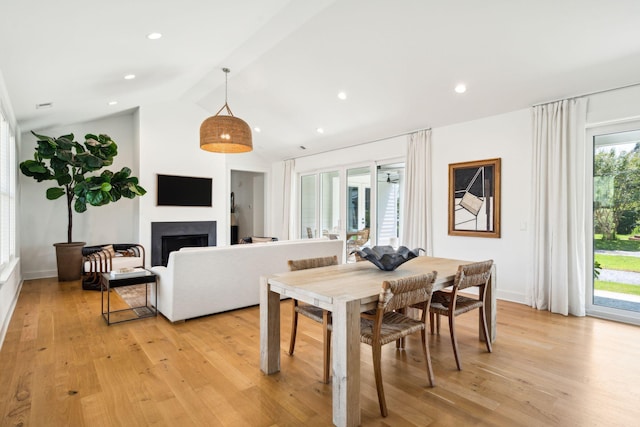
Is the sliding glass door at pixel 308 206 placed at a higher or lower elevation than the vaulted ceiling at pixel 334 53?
lower

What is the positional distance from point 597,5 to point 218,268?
4291 millimetres

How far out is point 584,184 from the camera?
4.01m

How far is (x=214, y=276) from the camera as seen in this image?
12.8ft

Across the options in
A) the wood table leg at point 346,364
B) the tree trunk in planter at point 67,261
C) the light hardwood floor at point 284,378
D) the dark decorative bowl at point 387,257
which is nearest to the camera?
the wood table leg at point 346,364

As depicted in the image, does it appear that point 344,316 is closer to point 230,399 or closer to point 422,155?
point 230,399

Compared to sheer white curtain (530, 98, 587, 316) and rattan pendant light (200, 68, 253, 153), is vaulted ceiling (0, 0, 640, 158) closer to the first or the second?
sheer white curtain (530, 98, 587, 316)

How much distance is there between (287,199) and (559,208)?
18.3ft

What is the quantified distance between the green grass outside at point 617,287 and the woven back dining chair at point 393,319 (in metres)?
2.98

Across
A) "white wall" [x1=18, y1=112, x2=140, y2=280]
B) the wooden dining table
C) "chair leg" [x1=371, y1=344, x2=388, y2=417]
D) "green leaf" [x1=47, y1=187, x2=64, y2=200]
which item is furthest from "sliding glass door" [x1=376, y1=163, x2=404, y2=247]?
"green leaf" [x1=47, y1=187, x2=64, y2=200]

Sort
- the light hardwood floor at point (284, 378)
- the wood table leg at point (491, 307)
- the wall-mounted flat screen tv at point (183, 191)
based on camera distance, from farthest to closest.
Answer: the wall-mounted flat screen tv at point (183, 191) → the wood table leg at point (491, 307) → the light hardwood floor at point (284, 378)

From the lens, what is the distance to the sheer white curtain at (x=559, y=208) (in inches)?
156

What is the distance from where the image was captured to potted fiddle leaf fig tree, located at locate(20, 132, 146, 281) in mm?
5441

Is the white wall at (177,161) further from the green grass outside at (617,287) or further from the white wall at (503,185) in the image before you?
the green grass outside at (617,287)

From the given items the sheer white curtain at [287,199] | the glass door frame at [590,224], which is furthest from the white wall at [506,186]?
the sheer white curtain at [287,199]
